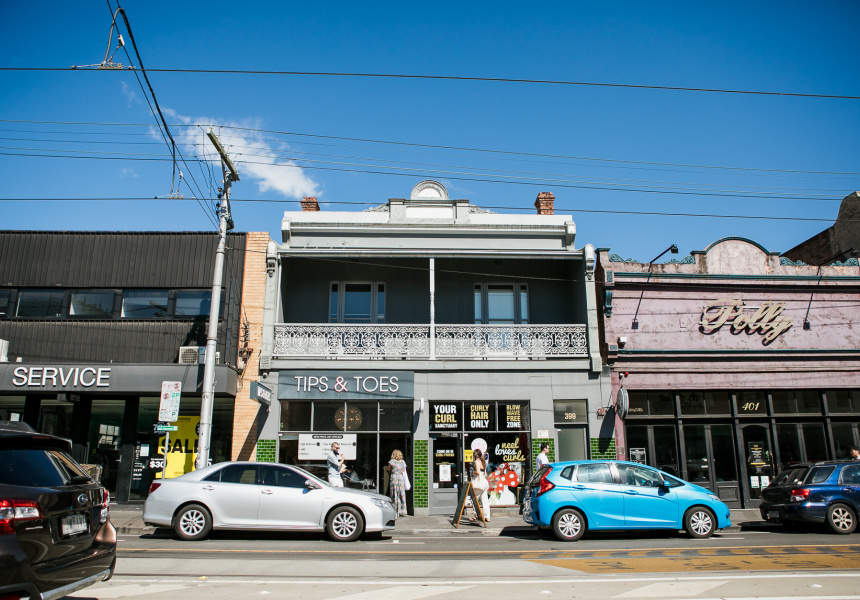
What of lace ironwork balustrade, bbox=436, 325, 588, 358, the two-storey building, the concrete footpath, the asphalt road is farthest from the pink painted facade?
the asphalt road

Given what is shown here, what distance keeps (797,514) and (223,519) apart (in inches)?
446

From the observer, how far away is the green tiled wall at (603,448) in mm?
16750

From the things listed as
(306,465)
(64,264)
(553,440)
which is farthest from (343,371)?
(64,264)

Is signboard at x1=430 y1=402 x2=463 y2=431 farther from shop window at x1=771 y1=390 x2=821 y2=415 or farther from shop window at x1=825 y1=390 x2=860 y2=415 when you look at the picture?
shop window at x1=825 y1=390 x2=860 y2=415

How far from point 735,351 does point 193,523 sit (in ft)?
48.9

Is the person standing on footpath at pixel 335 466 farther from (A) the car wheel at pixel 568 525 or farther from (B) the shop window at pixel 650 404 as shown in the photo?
(B) the shop window at pixel 650 404

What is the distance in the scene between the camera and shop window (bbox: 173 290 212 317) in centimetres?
1739

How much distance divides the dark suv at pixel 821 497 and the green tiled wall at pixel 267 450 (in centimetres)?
1169

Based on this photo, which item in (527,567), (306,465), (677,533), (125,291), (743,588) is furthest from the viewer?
(125,291)

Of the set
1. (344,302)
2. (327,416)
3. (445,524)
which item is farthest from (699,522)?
(344,302)

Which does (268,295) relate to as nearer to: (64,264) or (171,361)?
(171,361)

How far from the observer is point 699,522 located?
39.0ft

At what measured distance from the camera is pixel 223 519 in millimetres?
11094

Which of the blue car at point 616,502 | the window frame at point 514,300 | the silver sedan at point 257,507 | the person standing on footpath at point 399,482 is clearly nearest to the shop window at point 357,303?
the window frame at point 514,300
